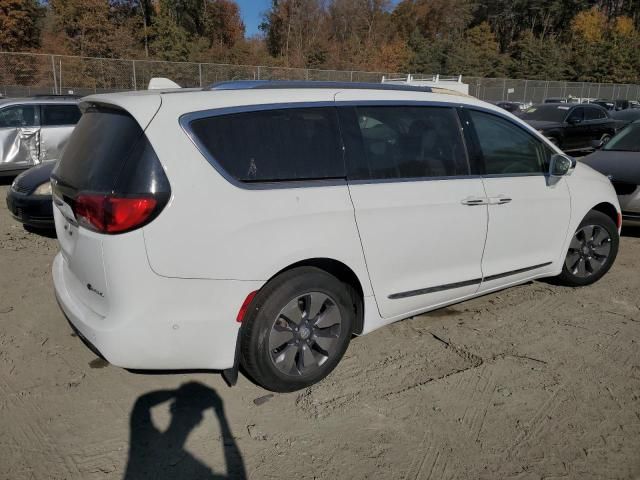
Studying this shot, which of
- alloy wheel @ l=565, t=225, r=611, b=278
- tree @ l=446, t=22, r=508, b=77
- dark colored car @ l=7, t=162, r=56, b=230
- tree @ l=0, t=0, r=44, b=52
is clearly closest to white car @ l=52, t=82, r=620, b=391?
alloy wheel @ l=565, t=225, r=611, b=278

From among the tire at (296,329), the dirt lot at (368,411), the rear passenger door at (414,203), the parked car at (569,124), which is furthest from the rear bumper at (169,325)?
the parked car at (569,124)

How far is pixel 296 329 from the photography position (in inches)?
121

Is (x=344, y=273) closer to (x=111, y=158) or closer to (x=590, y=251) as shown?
(x=111, y=158)

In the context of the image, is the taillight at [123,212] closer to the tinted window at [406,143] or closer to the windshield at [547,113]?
the tinted window at [406,143]

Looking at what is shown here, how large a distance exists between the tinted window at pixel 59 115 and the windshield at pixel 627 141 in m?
8.79

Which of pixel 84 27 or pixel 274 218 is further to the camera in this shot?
pixel 84 27

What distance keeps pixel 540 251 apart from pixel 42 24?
1797 inches

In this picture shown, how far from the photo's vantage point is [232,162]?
9.07 feet

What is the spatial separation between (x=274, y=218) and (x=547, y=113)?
45.9 ft

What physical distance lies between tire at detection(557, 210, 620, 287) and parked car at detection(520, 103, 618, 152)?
950cm

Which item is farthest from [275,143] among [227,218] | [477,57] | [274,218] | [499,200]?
[477,57]

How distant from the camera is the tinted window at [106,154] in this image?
2584mm

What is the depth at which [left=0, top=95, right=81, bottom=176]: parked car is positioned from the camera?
934cm

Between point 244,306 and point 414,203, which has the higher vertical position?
point 414,203
